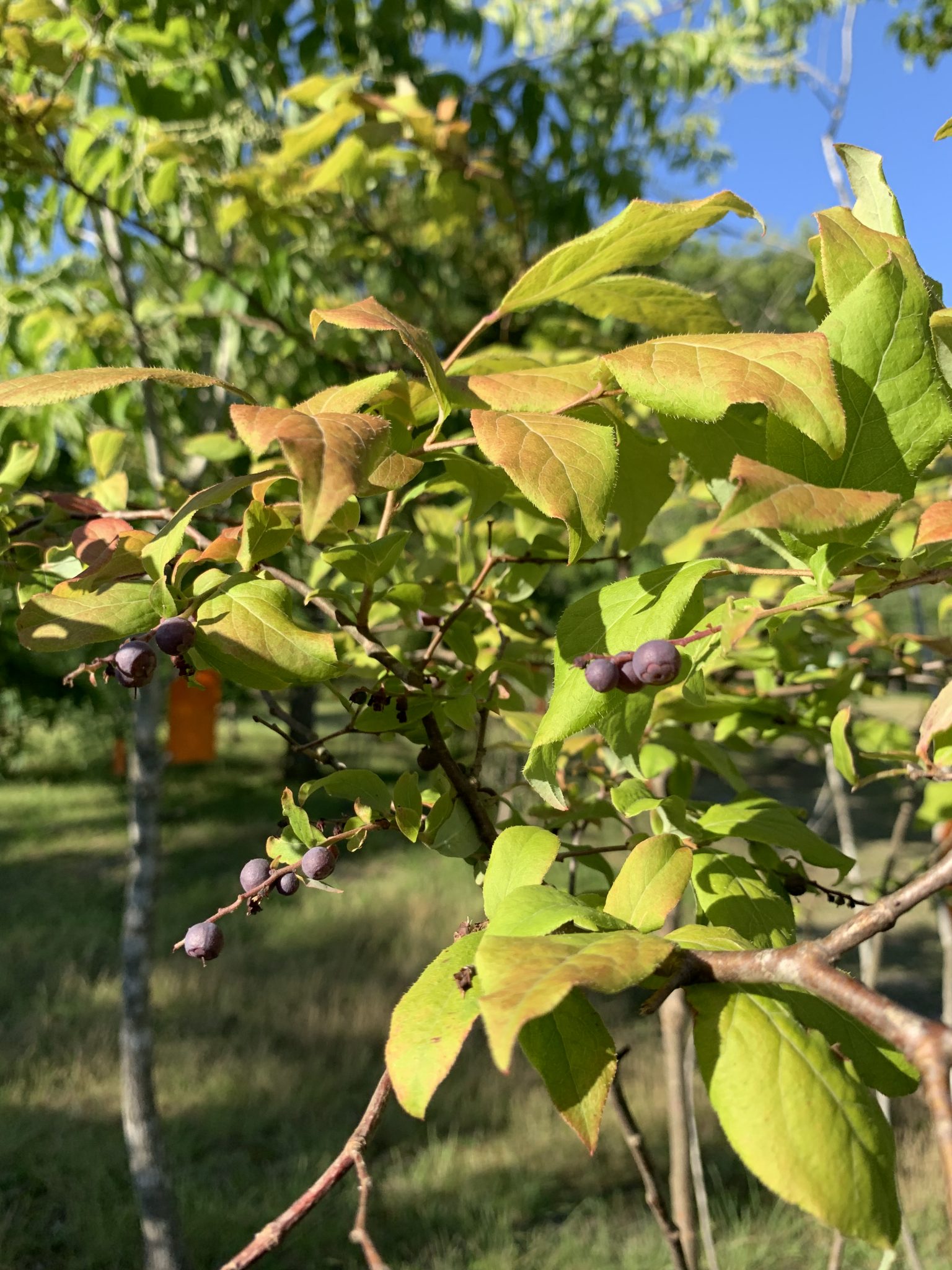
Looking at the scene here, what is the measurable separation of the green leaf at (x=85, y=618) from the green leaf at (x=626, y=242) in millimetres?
292

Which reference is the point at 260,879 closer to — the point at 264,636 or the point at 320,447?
the point at 264,636

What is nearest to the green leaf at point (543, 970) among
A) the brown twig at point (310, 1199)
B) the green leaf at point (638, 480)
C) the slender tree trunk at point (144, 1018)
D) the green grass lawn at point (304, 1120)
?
the brown twig at point (310, 1199)

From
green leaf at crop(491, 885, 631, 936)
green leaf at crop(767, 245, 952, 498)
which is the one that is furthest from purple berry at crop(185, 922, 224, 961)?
green leaf at crop(767, 245, 952, 498)

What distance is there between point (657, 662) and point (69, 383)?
13.4 inches

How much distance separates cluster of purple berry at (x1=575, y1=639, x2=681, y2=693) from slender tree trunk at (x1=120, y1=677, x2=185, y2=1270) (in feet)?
6.81

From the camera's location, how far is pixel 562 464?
428 millimetres

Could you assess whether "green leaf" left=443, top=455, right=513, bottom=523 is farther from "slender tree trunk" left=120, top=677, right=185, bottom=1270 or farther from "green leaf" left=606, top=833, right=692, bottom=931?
"slender tree trunk" left=120, top=677, right=185, bottom=1270

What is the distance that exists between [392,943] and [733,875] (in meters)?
5.70

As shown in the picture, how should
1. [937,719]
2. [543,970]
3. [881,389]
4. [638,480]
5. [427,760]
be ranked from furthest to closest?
1. [427,760]
2. [638,480]
3. [937,719]
4. [881,389]
5. [543,970]

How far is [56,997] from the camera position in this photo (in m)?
4.79

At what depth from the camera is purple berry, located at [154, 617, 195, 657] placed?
484 millimetres

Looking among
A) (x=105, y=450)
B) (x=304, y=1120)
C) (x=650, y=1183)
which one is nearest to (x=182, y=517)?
(x=105, y=450)

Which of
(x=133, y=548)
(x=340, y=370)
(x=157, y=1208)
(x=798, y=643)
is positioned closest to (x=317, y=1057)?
(x=157, y=1208)

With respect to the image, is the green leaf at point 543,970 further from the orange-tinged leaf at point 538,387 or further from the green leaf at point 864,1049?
the orange-tinged leaf at point 538,387
